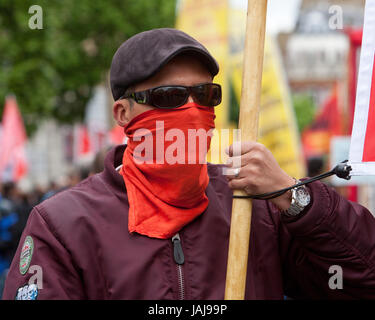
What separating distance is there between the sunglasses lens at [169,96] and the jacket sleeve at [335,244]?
1.55 ft

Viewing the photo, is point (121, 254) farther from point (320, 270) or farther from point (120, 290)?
point (320, 270)

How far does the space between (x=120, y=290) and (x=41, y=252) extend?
10.0 inches

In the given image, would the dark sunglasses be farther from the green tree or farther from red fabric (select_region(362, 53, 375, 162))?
the green tree

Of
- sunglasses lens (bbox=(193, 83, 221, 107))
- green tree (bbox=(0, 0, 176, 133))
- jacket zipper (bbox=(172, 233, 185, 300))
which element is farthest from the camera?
green tree (bbox=(0, 0, 176, 133))

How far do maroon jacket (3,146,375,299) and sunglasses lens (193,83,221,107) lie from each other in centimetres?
34

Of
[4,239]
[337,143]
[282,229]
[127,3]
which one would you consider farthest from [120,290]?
[127,3]

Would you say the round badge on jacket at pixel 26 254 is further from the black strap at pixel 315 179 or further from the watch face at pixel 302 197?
the watch face at pixel 302 197

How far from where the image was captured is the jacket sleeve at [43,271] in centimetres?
180

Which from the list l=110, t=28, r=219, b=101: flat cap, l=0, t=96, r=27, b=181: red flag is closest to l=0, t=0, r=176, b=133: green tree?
l=0, t=96, r=27, b=181: red flag

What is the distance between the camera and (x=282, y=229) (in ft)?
6.71

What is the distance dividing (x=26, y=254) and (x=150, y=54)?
70cm

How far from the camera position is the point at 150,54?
1.92 m

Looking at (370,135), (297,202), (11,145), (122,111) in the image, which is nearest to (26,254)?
(122,111)

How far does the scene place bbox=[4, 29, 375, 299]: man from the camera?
6.04ft
